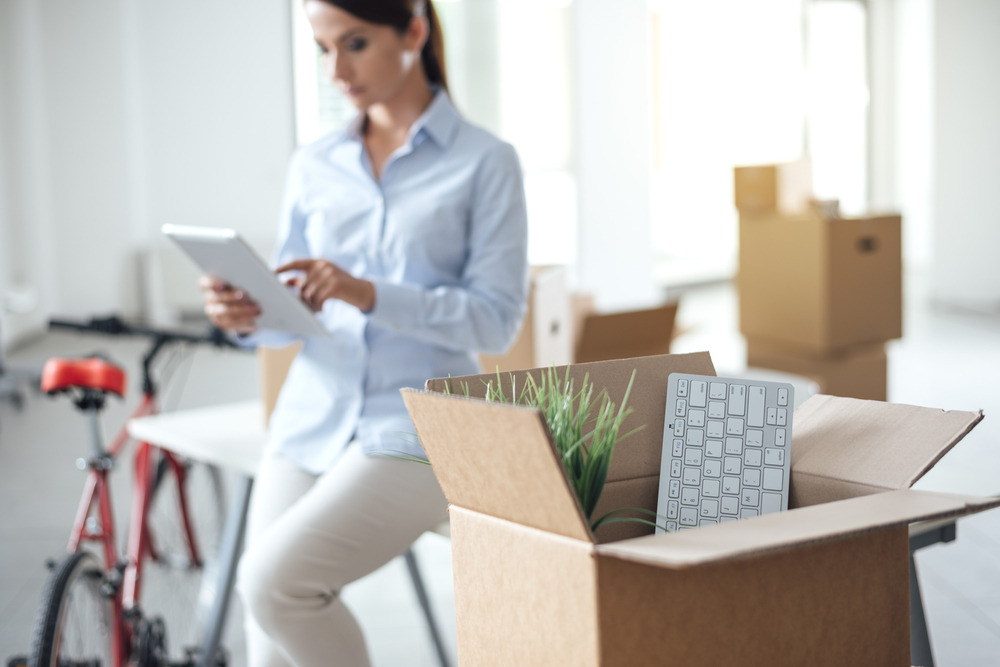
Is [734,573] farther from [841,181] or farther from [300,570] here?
[841,181]

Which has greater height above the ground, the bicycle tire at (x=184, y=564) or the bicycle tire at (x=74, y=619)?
the bicycle tire at (x=74, y=619)

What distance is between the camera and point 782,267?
Answer: 9.39 feet

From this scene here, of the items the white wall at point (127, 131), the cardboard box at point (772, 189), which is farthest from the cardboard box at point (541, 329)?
the white wall at point (127, 131)

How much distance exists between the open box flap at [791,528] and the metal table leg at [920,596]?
46 cm

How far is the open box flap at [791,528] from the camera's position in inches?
19.0

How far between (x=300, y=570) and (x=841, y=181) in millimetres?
8373

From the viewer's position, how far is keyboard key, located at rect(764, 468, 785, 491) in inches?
27.0

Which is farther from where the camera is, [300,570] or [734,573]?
[300,570]

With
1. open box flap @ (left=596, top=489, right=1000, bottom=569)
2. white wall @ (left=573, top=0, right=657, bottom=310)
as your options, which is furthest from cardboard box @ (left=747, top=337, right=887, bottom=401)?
white wall @ (left=573, top=0, right=657, bottom=310)

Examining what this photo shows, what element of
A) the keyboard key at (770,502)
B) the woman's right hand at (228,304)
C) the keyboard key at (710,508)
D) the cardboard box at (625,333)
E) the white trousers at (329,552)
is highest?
the woman's right hand at (228,304)

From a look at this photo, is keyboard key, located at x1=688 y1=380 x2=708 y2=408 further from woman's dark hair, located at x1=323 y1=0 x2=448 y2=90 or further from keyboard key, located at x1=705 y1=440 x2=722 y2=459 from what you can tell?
woman's dark hair, located at x1=323 y1=0 x2=448 y2=90

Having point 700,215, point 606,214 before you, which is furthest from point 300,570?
point 700,215

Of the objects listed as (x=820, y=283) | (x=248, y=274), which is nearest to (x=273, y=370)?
(x=248, y=274)

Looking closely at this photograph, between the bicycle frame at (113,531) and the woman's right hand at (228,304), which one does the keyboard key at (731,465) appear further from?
the bicycle frame at (113,531)
